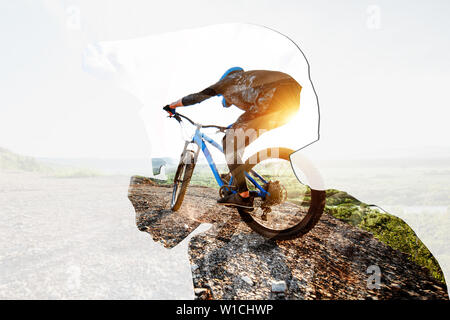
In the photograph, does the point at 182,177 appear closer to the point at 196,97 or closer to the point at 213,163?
the point at 213,163

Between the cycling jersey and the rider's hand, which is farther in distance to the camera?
the rider's hand

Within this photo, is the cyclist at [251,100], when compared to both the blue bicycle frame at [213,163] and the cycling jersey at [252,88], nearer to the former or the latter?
the cycling jersey at [252,88]

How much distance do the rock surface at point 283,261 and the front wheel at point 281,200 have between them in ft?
0.65

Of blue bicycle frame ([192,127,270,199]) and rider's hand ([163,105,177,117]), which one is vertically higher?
rider's hand ([163,105,177,117])

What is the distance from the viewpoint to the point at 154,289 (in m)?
1.86

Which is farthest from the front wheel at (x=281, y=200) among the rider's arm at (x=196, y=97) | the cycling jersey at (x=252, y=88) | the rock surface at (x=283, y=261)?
the rider's arm at (x=196, y=97)

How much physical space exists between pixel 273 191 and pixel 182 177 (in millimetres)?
1961

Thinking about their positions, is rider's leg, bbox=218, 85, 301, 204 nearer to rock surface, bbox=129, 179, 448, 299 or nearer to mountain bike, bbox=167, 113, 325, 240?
mountain bike, bbox=167, 113, 325, 240

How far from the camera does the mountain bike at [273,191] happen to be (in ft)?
9.22

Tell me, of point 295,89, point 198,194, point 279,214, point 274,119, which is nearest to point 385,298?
point 279,214

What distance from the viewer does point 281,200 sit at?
3.07m

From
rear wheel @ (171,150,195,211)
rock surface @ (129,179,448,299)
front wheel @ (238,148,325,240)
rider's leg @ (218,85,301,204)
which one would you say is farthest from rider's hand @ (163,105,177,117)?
rock surface @ (129,179,448,299)

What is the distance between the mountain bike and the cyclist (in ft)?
0.80

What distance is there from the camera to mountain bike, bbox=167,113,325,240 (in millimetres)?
2811
